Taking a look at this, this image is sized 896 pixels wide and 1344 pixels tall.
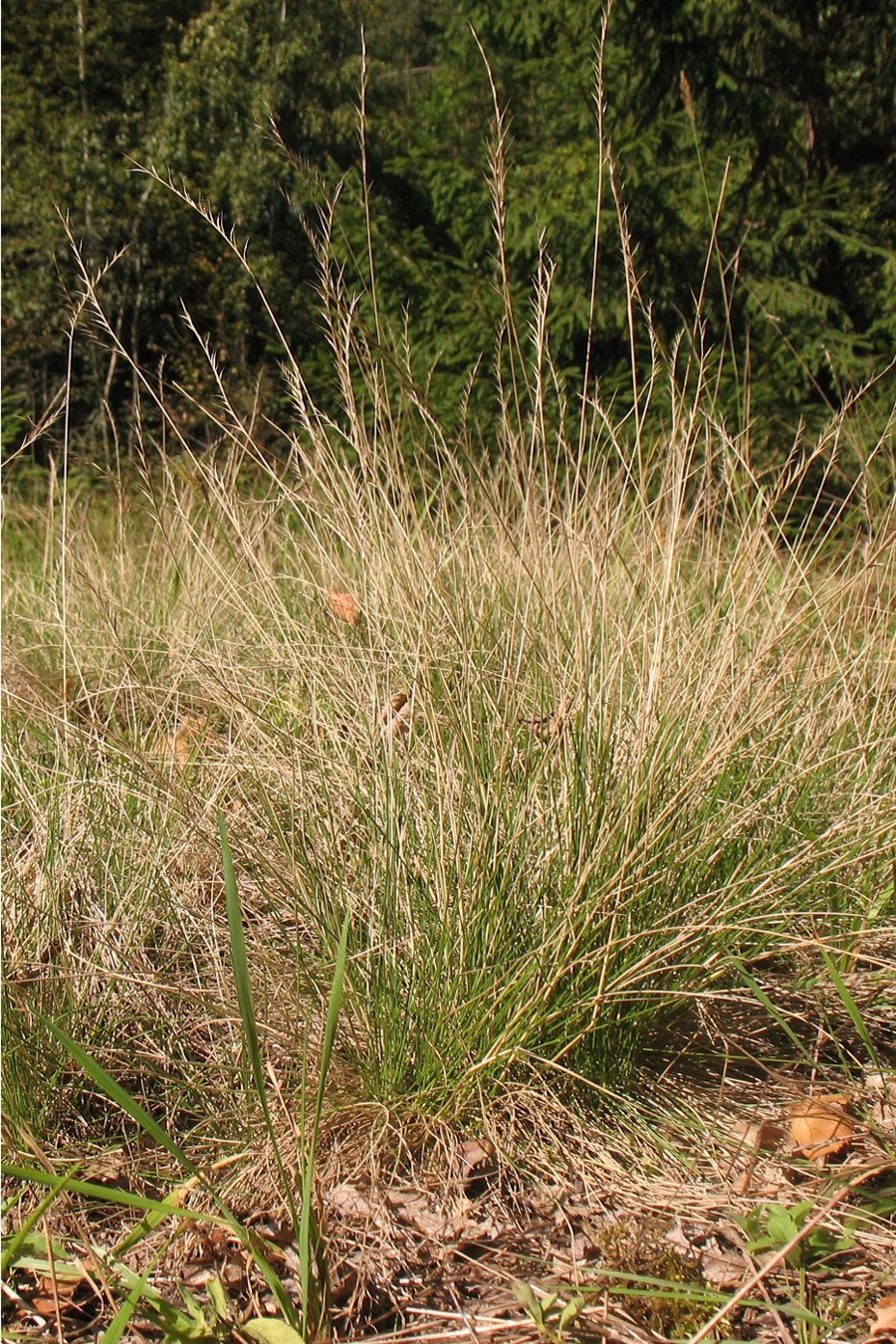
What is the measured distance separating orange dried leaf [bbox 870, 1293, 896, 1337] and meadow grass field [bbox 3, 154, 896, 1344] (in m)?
0.01

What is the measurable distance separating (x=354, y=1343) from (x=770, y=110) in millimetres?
6381

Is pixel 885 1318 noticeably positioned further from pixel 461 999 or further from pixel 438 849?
pixel 438 849

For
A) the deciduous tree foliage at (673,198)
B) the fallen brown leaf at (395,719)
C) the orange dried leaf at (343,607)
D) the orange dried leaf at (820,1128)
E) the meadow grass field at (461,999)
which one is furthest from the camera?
the deciduous tree foliage at (673,198)

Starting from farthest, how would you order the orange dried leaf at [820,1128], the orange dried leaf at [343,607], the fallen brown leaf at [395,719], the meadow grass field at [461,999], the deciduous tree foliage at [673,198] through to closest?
the deciduous tree foliage at [673,198], the orange dried leaf at [343,607], the fallen brown leaf at [395,719], the orange dried leaf at [820,1128], the meadow grass field at [461,999]

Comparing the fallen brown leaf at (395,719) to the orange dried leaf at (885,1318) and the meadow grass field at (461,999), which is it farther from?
the orange dried leaf at (885,1318)

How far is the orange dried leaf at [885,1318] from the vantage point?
44.2 inches

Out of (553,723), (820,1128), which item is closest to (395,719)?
(553,723)

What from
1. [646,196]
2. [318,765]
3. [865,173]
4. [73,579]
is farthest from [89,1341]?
[865,173]

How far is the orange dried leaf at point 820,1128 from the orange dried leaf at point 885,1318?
0.73 feet

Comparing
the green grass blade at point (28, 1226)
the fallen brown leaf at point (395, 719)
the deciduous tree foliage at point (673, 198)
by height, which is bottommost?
the green grass blade at point (28, 1226)

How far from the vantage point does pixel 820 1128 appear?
1.42 meters

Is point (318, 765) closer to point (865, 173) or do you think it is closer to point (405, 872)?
point (405, 872)

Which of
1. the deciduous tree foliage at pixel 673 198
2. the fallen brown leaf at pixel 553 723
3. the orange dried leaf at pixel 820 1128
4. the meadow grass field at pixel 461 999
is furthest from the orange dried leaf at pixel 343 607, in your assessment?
the deciduous tree foliage at pixel 673 198

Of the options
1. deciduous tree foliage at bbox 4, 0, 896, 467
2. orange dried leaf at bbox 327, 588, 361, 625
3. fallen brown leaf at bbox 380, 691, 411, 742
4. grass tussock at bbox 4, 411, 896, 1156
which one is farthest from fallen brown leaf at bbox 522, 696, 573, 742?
deciduous tree foliage at bbox 4, 0, 896, 467
